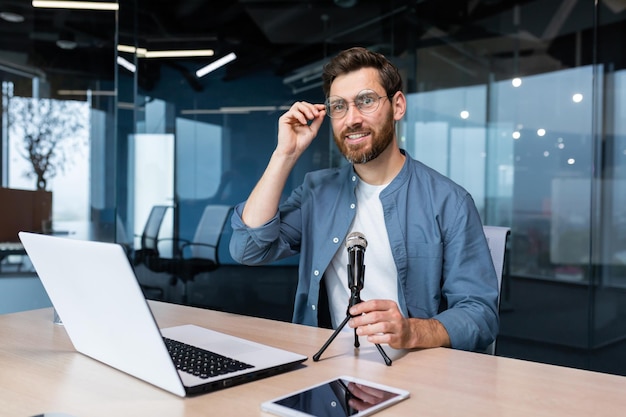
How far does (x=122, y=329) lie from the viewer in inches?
40.3

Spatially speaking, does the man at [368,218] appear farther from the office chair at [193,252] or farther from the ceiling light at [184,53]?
the ceiling light at [184,53]

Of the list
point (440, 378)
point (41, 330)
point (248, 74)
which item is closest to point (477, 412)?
point (440, 378)

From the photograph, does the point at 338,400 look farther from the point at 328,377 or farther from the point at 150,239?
the point at 150,239

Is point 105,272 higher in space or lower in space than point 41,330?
higher

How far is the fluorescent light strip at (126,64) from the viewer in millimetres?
4711

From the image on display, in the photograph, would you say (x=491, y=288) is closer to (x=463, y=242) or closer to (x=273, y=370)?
(x=463, y=242)

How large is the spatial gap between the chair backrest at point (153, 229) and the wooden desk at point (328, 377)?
348cm

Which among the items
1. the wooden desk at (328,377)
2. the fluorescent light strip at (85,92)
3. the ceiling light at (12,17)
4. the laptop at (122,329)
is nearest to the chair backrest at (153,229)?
the fluorescent light strip at (85,92)

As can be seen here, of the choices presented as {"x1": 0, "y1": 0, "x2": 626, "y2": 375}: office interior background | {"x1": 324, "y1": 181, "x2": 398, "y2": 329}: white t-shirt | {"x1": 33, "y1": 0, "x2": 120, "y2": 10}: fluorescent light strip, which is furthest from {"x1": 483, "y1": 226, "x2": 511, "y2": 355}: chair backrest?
{"x1": 33, "y1": 0, "x2": 120, "y2": 10}: fluorescent light strip

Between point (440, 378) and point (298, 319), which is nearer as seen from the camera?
point (440, 378)

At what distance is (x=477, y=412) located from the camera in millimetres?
953

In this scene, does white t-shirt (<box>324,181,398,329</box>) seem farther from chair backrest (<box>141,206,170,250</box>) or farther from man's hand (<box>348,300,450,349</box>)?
chair backrest (<box>141,206,170,250</box>)

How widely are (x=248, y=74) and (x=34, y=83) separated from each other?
5.37 feet

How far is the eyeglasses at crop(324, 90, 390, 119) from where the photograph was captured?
73.1 inches
